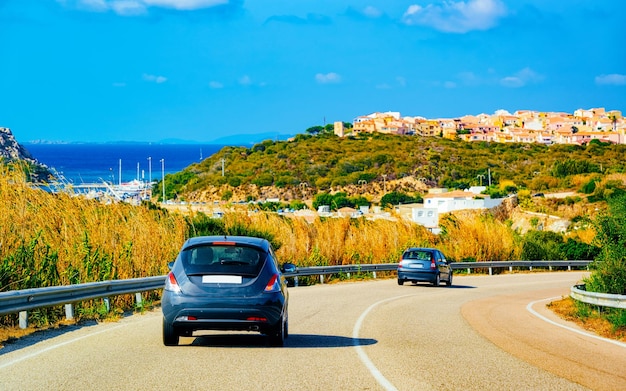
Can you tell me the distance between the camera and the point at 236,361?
11.6 metres

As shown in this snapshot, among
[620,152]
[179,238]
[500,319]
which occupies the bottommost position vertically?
[500,319]

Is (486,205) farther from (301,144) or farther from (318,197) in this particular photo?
(301,144)

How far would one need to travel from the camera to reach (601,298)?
59.7ft

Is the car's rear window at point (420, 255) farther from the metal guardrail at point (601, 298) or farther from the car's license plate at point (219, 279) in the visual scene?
the car's license plate at point (219, 279)

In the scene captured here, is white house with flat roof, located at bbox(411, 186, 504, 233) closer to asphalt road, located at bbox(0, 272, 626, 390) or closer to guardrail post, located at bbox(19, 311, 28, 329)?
asphalt road, located at bbox(0, 272, 626, 390)

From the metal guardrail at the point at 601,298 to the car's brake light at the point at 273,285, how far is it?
733cm

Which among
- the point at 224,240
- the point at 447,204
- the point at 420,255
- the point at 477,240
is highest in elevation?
the point at 447,204

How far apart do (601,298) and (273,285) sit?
8.55 metres

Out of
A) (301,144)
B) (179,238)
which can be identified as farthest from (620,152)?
(179,238)

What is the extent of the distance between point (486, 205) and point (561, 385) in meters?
101

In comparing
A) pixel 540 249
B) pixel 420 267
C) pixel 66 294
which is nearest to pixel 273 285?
pixel 66 294

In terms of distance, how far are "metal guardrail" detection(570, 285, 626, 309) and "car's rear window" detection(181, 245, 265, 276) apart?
7.65 m

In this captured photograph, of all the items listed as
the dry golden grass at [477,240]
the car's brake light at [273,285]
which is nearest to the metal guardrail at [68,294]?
the car's brake light at [273,285]

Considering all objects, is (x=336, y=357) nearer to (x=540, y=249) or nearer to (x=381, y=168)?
(x=540, y=249)
